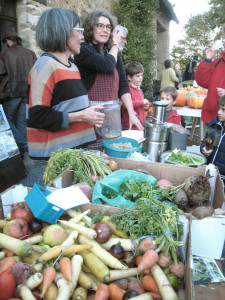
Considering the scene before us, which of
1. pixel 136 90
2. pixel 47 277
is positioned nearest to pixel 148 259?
pixel 47 277

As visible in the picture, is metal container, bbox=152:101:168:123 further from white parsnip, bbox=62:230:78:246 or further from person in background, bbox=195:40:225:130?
person in background, bbox=195:40:225:130

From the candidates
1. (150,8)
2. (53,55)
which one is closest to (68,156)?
(53,55)

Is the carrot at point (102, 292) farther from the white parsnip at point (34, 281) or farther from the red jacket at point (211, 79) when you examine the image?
the red jacket at point (211, 79)

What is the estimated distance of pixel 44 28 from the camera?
186cm

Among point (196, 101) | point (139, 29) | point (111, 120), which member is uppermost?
point (139, 29)

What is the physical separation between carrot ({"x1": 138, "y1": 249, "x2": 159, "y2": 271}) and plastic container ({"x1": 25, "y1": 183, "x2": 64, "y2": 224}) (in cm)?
51

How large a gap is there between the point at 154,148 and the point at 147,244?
4.23 feet

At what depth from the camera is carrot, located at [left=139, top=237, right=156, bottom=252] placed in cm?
128

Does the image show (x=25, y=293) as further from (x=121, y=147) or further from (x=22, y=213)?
(x=121, y=147)

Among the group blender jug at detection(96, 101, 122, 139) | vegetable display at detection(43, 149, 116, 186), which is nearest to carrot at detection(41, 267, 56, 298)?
vegetable display at detection(43, 149, 116, 186)

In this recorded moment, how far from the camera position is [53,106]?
6.54ft

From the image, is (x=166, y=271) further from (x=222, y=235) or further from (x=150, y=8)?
(x=150, y=8)

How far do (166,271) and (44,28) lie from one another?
1.75 m

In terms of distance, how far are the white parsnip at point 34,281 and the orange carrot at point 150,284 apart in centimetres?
49
